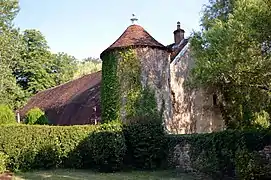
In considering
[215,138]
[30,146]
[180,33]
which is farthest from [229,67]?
[180,33]

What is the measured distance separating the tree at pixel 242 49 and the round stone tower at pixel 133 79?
262 cm

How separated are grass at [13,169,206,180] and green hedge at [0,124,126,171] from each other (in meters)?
0.83

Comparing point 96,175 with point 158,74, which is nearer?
point 96,175

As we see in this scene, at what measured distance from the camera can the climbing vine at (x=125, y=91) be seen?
73.6ft

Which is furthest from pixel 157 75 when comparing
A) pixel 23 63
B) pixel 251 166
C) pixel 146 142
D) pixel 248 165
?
pixel 23 63

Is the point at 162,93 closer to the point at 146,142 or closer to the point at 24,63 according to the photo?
the point at 146,142

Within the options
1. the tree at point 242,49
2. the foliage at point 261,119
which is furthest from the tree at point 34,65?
the foliage at point 261,119

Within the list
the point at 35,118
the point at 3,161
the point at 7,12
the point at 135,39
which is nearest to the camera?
the point at 3,161

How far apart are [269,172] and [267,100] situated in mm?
11444

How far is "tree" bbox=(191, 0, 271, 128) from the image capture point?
45.0 ft

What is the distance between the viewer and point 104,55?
23.8 metres

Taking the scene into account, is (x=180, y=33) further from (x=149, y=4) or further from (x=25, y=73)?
(x=25, y=73)

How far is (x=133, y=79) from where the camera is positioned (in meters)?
22.8

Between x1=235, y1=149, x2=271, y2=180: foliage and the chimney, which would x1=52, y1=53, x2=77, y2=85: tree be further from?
x1=235, y1=149, x2=271, y2=180: foliage
